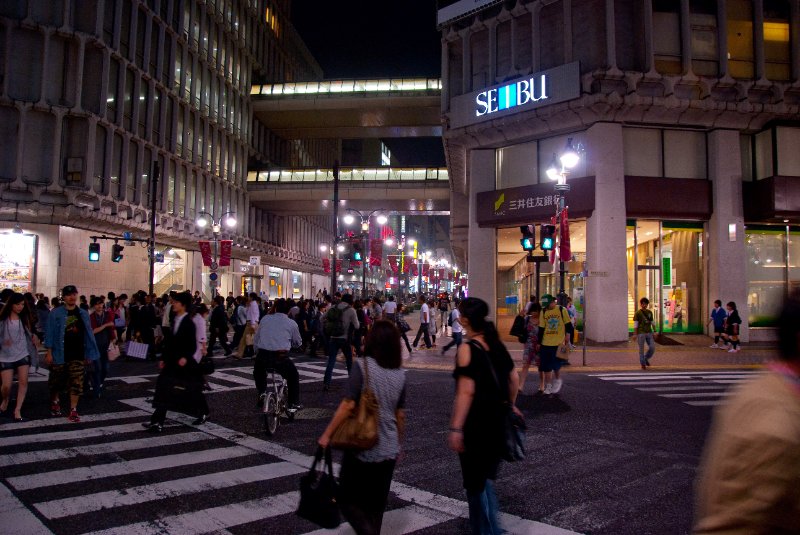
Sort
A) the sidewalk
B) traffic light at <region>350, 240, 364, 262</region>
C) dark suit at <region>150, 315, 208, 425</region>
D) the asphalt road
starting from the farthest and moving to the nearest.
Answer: traffic light at <region>350, 240, 364, 262</region> → the sidewalk → dark suit at <region>150, 315, 208, 425</region> → the asphalt road

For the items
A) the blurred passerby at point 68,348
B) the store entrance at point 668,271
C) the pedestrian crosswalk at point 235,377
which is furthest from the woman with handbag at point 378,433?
the store entrance at point 668,271

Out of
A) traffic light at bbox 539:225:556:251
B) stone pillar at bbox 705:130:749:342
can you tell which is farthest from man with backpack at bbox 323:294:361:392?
stone pillar at bbox 705:130:749:342

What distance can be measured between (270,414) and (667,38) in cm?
2371

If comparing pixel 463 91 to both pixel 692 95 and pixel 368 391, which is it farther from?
pixel 368 391

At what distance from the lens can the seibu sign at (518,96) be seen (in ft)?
79.0

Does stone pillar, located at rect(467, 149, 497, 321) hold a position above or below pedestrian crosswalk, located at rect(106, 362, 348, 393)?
above

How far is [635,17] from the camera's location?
24.6 meters

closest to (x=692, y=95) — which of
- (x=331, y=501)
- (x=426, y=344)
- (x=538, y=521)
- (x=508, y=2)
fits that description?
(x=508, y=2)

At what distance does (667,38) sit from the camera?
80.8 ft

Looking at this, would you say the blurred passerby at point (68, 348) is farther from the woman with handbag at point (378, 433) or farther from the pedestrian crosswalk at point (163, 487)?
the woman with handbag at point (378, 433)

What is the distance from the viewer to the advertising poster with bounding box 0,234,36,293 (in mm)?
29266

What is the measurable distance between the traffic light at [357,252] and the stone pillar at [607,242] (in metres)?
9.69

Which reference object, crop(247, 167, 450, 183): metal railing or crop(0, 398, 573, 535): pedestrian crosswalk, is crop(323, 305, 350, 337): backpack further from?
crop(247, 167, 450, 183): metal railing

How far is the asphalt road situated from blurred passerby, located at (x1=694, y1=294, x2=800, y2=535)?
338 cm
